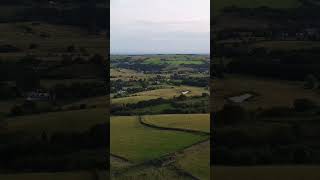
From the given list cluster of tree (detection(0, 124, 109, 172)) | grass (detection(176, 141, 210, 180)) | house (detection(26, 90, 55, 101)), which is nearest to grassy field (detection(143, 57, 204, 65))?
grass (detection(176, 141, 210, 180))

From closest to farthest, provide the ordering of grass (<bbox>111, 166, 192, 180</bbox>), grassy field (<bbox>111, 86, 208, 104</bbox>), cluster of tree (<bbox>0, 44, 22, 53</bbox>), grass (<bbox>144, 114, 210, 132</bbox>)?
cluster of tree (<bbox>0, 44, 22, 53</bbox>) → grass (<bbox>111, 166, 192, 180</bbox>) → grass (<bbox>144, 114, 210, 132</bbox>) → grassy field (<bbox>111, 86, 208, 104</bbox>)

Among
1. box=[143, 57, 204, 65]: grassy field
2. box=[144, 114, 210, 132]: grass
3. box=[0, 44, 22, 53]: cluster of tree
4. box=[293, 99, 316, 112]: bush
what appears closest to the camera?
box=[0, 44, 22, 53]: cluster of tree

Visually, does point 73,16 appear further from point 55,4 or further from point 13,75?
point 13,75

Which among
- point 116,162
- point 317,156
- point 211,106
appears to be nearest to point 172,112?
point 116,162

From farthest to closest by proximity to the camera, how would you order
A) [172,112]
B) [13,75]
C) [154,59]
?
[154,59] → [172,112] → [13,75]

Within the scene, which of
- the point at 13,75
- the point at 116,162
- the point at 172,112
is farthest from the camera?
the point at 172,112

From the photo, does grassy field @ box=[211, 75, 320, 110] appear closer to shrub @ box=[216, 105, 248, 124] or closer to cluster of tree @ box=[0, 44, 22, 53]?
shrub @ box=[216, 105, 248, 124]
